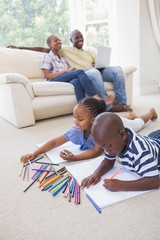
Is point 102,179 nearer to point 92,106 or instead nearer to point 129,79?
point 92,106

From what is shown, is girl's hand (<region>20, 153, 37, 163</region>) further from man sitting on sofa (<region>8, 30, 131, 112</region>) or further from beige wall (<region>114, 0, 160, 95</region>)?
beige wall (<region>114, 0, 160, 95</region>)

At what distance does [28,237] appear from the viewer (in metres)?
0.76

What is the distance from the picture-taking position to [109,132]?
809mm

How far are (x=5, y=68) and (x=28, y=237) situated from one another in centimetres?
198

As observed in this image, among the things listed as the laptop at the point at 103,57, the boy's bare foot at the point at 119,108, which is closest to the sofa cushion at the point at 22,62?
the laptop at the point at 103,57

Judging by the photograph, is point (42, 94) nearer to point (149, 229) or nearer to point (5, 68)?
point (5, 68)

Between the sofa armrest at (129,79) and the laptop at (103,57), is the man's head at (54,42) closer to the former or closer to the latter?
the laptop at (103,57)

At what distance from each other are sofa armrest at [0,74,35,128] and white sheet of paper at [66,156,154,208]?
977mm

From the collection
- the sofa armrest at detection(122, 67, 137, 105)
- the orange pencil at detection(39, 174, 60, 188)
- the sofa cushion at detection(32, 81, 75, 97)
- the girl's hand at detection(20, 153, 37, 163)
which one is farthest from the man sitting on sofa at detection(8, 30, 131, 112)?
the orange pencil at detection(39, 174, 60, 188)

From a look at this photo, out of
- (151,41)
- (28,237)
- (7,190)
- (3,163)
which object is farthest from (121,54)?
(28,237)

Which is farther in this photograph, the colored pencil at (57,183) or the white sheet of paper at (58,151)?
the white sheet of paper at (58,151)

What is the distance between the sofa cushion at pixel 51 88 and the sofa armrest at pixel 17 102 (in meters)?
0.14

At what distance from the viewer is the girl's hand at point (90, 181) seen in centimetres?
100

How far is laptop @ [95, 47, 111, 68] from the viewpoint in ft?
7.80
